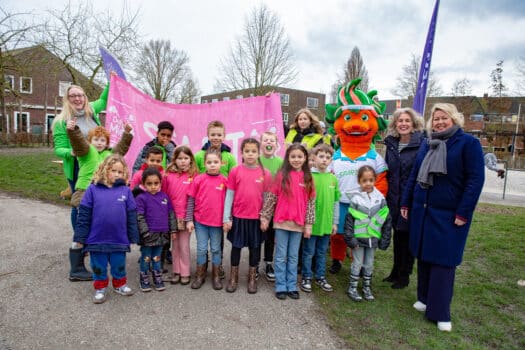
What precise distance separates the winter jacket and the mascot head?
2.70 feet

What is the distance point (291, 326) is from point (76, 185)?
282 centimetres

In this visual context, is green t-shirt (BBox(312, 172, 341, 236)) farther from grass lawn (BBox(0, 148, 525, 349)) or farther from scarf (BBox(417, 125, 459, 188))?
scarf (BBox(417, 125, 459, 188))

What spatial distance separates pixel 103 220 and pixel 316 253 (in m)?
2.43

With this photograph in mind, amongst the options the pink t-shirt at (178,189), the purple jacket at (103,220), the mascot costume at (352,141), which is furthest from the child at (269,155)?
the purple jacket at (103,220)

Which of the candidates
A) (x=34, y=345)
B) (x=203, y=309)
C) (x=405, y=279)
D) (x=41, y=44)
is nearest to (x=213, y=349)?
(x=203, y=309)

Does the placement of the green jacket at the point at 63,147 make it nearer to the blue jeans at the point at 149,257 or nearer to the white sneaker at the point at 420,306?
the blue jeans at the point at 149,257

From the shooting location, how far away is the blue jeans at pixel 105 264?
3.42 metres

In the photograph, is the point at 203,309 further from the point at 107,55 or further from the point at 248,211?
the point at 107,55

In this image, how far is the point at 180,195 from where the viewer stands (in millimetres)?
3850

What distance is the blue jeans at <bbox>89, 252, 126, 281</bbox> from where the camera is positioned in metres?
A: 3.42

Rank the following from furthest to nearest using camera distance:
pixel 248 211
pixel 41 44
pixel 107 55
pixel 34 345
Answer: pixel 41 44 → pixel 107 55 → pixel 248 211 → pixel 34 345

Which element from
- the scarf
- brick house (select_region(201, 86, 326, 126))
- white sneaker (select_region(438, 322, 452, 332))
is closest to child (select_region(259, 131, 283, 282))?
the scarf

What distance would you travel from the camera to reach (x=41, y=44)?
1180 centimetres

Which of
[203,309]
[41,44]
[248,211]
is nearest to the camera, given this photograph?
[203,309]
